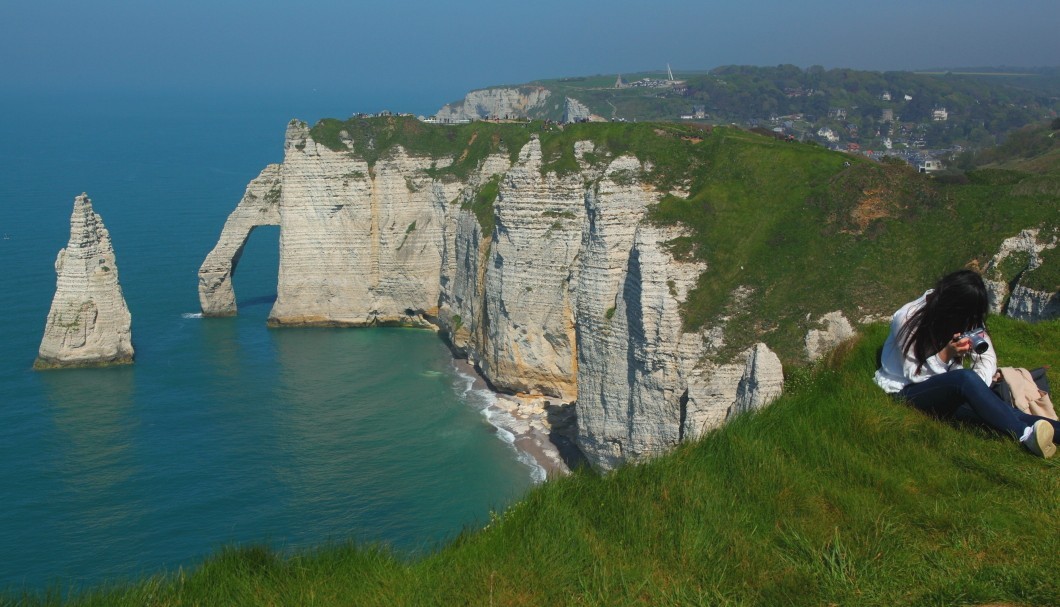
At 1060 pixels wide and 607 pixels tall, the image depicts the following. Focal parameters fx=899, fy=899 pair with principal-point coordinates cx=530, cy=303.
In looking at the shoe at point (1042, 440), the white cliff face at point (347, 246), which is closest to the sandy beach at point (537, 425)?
the white cliff face at point (347, 246)

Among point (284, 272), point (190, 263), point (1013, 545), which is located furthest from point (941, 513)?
point (190, 263)

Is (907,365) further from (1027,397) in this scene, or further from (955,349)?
(1027,397)

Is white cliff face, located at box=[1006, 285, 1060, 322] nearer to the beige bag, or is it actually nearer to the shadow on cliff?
the beige bag

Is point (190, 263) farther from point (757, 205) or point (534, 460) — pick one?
point (757, 205)

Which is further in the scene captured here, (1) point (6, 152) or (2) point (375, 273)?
(1) point (6, 152)

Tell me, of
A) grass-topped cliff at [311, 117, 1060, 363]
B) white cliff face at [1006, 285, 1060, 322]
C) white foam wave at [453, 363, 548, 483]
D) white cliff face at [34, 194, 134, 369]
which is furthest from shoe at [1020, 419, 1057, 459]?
white cliff face at [34, 194, 134, 369]

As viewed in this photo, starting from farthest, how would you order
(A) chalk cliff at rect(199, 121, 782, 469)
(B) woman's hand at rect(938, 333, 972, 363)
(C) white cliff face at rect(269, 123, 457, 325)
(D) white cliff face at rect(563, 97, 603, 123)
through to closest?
(D) white cliff face at rect(563, 97, 603, 123) < (C) white cliff face at rect(269, 123, 457, 325) < (A) chalk cliff at rect(199, 121, 782, 469) < (B) woman's hand at rect(938, 333, 972, 363)

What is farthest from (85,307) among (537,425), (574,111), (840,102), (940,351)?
(840,102)

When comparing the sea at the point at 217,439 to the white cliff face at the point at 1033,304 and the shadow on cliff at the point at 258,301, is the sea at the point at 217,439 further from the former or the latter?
the white cliff face at the point at 1033,304
